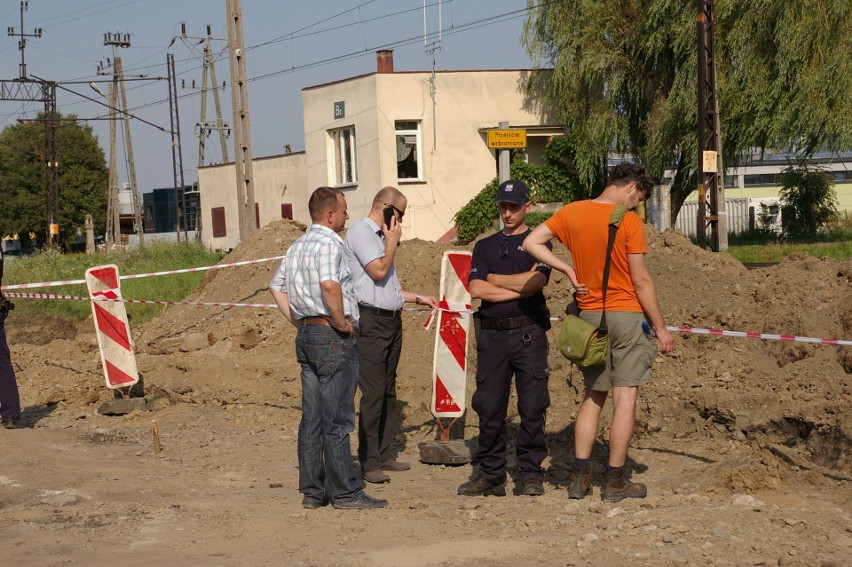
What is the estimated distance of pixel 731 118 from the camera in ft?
88.6

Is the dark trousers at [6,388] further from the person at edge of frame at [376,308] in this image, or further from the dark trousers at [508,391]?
the dark trousers at [508,391]

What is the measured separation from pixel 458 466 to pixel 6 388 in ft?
16.6

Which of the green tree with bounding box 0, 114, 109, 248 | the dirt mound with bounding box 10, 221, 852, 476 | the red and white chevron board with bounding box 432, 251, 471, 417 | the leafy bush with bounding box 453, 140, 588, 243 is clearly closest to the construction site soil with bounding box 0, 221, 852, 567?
the dirt mound with bounding box 10, 221, 852, 476

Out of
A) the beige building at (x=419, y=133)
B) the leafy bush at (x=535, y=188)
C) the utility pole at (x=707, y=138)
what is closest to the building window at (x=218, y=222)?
the beige building at (x=419, y=133)

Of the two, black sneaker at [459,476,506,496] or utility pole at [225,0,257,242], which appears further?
utility pole at [225,0,257,242]

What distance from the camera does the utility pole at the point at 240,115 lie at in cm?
2547

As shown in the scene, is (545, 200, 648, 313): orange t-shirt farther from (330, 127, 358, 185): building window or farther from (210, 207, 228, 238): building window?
(210, 207, 228, 238): building window

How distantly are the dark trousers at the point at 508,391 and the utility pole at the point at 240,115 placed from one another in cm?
1882

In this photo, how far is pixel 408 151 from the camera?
3188cm

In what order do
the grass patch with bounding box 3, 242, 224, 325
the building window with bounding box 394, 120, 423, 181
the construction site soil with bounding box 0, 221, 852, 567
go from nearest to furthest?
A: the construction site soil with bounding box 0, 221, 852, 567, the grass patch with bounding box 3, 242, 224, 325, the building window with bounding box 394, 120, 423, 181

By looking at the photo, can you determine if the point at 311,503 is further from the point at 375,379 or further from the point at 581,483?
the point at 581,483

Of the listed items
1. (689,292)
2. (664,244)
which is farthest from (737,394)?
(664,244)

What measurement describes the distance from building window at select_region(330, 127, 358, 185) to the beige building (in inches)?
1.2

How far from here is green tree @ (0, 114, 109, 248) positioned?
77.6 meters
